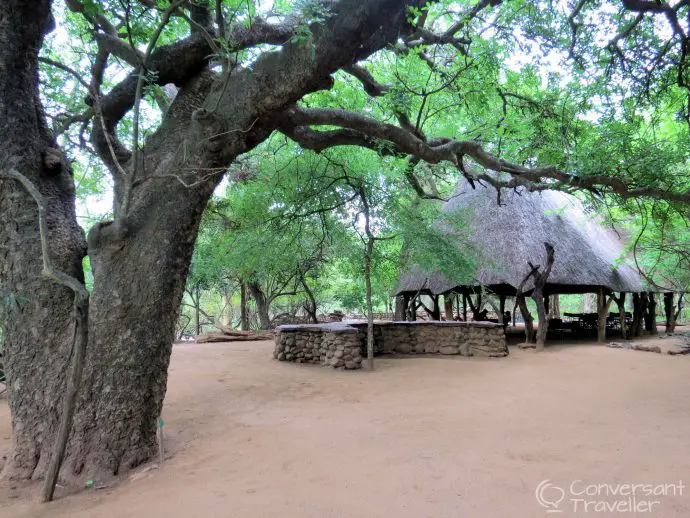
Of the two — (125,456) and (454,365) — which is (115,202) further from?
(454,365)

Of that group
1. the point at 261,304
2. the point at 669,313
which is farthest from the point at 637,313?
the point at 261,304

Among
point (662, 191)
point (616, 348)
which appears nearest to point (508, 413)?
point (662, 191)

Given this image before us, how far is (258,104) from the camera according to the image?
405cm

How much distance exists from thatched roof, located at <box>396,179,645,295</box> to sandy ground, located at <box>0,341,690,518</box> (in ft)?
15.0

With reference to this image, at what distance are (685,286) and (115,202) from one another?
57.6 feet

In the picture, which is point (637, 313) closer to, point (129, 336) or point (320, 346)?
point (320, 346)

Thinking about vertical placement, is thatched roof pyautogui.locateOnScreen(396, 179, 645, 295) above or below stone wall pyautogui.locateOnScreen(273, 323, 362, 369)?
above

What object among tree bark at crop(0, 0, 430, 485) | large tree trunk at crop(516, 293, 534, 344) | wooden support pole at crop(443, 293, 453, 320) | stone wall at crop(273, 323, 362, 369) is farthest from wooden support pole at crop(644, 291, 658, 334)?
tree bark at crop(0, 0, 430, 485)

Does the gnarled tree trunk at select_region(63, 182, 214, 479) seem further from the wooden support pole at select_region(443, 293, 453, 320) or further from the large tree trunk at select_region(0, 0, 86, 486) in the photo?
the wooden support pole at select_region(443, 293, 453, 320)

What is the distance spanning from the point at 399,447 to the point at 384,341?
6.60 metres

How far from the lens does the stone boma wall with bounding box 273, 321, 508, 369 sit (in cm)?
848

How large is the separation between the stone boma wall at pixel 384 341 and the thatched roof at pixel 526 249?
1425 mm

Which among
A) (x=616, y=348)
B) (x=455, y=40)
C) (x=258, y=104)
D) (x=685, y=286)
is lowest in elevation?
(x=616, y=348)

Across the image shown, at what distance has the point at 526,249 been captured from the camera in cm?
1188
